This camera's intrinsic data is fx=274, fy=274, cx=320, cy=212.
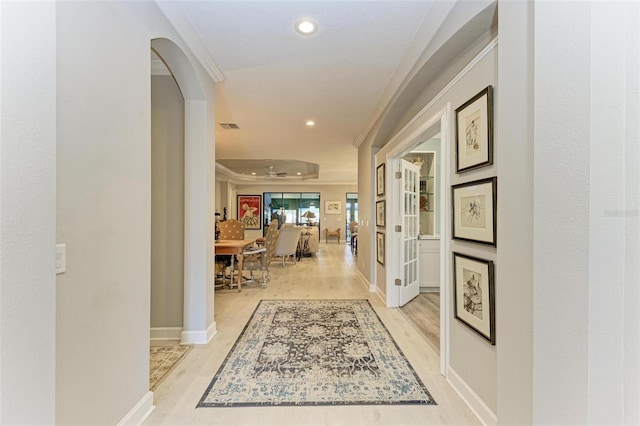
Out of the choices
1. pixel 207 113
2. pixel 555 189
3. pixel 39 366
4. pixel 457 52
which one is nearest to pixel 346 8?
pixel 457 52

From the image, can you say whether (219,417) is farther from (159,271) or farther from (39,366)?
(159,271)

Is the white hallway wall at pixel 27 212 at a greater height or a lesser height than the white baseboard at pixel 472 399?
greater

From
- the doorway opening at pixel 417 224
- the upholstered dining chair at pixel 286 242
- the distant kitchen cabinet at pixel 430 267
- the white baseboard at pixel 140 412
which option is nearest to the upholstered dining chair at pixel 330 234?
the upholstered dining chair at pixel 286 242

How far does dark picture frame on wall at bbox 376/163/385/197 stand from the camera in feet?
13.1

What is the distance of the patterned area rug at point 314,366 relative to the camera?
1.83m

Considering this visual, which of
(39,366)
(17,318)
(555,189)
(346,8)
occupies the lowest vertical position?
(39,366)

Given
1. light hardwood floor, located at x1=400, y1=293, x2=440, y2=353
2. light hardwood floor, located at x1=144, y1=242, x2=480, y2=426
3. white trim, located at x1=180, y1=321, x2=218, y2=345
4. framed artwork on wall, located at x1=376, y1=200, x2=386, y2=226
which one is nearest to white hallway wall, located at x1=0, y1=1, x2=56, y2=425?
light hardwood floor, located at x1=144, y1=242, x2=480, y2=426

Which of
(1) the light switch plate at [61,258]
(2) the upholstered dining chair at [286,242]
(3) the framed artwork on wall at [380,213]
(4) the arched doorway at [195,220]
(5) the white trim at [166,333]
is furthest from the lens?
(2) the upholstered dining chair at [286,242]

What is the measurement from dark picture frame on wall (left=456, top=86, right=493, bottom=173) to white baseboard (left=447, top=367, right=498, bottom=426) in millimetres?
1410

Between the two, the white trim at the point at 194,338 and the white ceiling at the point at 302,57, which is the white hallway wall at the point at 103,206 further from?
the white trim at the point at 194,338

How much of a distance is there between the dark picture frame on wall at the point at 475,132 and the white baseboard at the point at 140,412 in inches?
96.3

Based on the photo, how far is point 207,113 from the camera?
2.59 m

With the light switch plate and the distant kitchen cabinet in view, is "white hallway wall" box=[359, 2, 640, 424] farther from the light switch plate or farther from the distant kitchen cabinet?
the distant kitchen cabinet

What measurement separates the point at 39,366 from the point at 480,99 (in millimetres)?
2244
